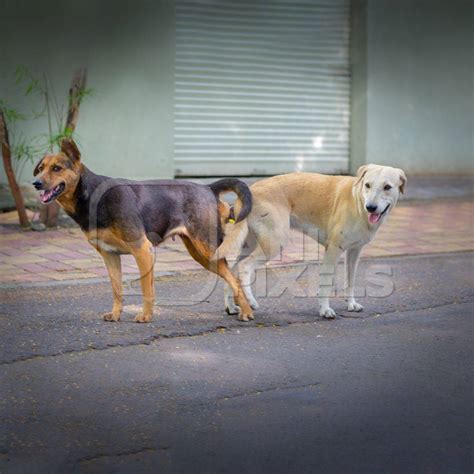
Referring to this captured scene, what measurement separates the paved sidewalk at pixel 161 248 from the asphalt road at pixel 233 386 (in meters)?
0.78

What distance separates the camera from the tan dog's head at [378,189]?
573 centimetres

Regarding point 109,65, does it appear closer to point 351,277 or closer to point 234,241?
point 234,241

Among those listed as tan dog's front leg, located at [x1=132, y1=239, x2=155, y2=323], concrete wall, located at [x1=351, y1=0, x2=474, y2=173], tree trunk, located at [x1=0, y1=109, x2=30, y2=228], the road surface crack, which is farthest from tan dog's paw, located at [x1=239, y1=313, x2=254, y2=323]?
concrete wall, located at [x1=351, y1=0, x2=474, y2=173]

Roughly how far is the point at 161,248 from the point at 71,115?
1785 mm

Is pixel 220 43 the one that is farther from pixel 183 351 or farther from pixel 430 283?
pixel 183 351

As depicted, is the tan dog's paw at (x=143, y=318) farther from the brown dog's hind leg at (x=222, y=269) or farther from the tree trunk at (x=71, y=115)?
the tree trunk at (x=71, y=115)

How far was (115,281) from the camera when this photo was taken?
5.77 metres

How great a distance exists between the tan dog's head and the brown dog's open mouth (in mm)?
1913

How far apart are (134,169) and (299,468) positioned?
8256 millimetres

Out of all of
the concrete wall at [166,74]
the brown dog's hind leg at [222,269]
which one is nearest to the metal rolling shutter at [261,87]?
the concrete wall at [166,74]

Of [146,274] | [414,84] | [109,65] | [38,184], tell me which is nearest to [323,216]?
[146,274]

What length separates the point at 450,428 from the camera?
3.93m

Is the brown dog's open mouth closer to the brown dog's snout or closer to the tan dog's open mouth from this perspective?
the brown dog's snout

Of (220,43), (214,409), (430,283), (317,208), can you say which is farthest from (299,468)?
(220,43)
